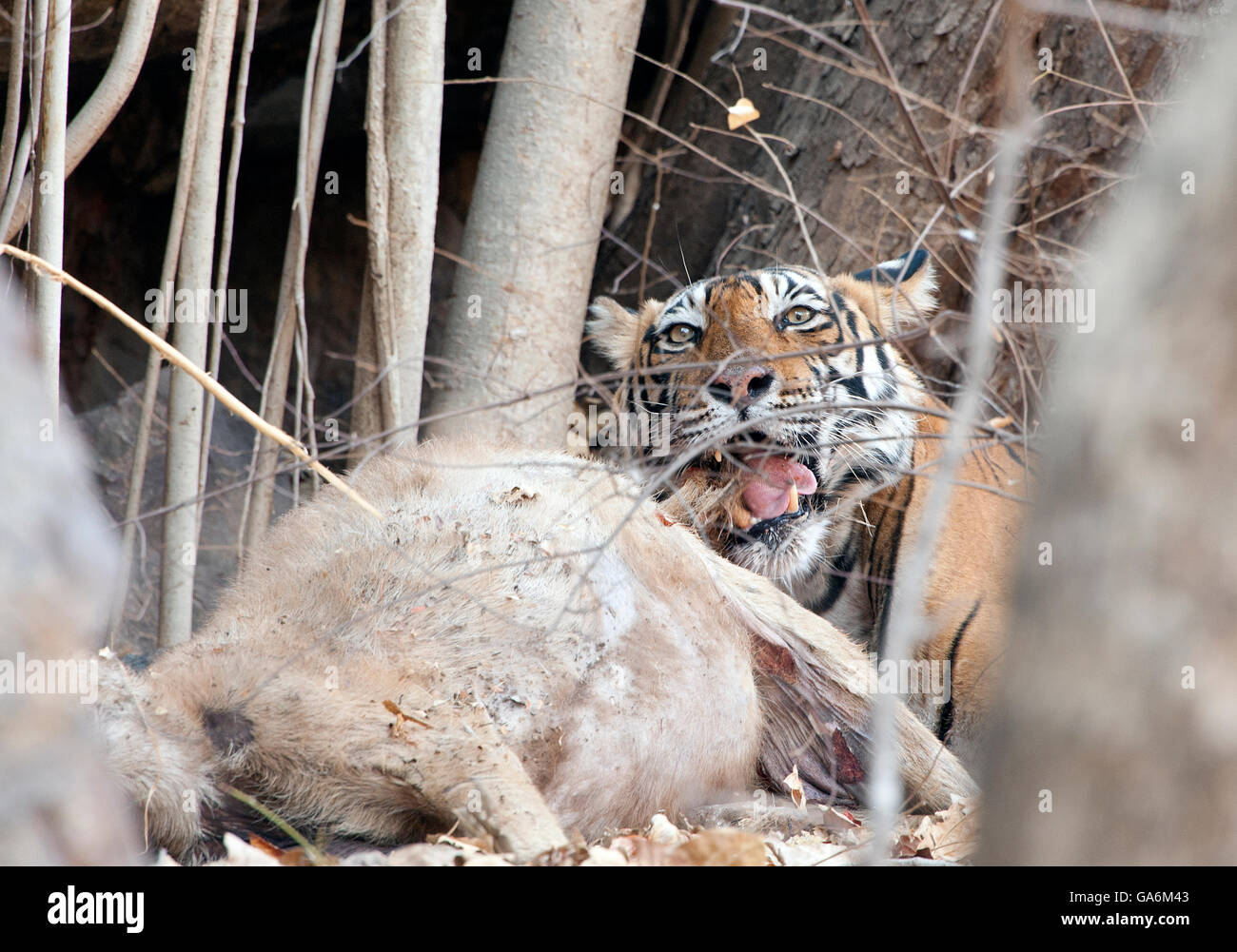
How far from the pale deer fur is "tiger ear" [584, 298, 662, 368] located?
59.3 inches

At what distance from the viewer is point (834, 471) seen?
4160 mm

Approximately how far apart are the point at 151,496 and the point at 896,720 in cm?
453

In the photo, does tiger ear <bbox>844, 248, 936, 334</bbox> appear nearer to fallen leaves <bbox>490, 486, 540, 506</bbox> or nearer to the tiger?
the tiger

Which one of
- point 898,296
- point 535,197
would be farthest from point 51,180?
point 898,296

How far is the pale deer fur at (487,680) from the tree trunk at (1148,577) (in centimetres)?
96

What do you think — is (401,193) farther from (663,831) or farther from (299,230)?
(663,831)

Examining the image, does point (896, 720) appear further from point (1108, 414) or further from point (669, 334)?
point (1108, 414)

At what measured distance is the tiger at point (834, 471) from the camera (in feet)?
12.1

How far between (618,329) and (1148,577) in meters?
3.93

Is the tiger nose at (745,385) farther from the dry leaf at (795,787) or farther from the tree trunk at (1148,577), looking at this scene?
the tree trunk at (1148,577)

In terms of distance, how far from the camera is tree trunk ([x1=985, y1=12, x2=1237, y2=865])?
Result: 933 millimetres

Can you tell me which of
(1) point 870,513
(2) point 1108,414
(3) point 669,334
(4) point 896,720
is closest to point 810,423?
(1) point 870,513
